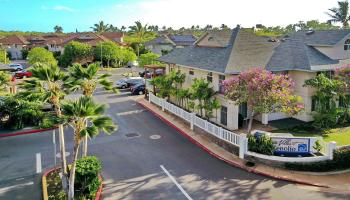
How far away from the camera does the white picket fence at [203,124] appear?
806 inches

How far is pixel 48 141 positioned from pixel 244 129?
13.9 m

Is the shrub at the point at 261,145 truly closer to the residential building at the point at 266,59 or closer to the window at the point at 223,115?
the residential building at the point at 266,59

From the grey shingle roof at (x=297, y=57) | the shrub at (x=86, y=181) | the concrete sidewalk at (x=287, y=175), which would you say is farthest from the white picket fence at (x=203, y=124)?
the shrub at (x=86, y=181)

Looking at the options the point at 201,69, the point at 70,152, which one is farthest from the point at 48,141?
the point at 201,69

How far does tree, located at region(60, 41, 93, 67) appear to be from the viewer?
6644 cm

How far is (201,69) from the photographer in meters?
27.3

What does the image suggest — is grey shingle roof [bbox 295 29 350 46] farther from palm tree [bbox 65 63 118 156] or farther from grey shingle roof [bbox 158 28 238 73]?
palm tree [bbox 65 63 118 156]

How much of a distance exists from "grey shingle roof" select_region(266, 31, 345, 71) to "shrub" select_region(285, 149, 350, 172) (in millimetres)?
8504

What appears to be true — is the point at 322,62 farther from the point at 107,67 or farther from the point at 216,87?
the point at 107,67

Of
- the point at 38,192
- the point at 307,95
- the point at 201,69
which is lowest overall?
the point at 38,192

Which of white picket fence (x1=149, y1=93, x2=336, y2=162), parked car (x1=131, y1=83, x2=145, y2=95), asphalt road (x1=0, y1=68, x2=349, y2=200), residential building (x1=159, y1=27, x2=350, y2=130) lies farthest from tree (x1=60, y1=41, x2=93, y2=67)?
white picket fence (x1=149, y1=93, x2=336, y2=162)

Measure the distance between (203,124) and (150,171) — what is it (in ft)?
21.9

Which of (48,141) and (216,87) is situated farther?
(216,87)

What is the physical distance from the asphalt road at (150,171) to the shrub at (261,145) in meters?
1.86
